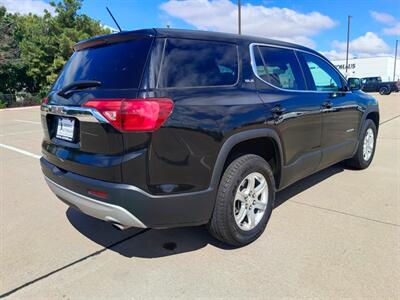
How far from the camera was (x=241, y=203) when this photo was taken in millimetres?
3121

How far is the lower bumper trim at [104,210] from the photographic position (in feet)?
8.22

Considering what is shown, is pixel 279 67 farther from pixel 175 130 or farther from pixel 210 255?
pixel 210 255

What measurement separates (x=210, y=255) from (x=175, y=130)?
4.03ft

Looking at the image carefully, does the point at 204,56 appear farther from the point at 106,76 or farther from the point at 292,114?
the point at 292,114

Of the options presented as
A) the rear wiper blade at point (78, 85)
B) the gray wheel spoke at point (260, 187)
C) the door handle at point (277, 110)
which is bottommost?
the gray wheel spoke at point (260, 187)

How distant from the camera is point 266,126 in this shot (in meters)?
3.13

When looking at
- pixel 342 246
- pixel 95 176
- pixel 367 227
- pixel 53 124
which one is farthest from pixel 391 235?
pixel 53 124

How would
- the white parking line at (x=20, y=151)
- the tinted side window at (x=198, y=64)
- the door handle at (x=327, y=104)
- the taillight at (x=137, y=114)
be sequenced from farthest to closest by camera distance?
the white parking line at (x=20, y=151) → the door handle at (x=327, y=104) → the tinted side window at (x=198, y=64) → the taillight at (x=137, y=114)

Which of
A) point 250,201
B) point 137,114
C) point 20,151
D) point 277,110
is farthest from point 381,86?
point 137,114

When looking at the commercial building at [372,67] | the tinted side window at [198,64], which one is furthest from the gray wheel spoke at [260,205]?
the commercial building at [372,67]

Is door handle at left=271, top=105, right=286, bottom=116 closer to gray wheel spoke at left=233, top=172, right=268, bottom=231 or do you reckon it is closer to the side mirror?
gray wheel spoke at left=233, top=172, right=268, bottom=231

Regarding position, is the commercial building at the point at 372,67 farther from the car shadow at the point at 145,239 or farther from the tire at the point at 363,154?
the car shadow at the point at 145,239

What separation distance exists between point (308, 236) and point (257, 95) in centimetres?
142

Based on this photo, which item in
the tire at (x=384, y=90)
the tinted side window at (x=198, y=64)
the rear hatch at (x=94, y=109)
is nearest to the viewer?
the rear hatch at (x=94, y=109)
